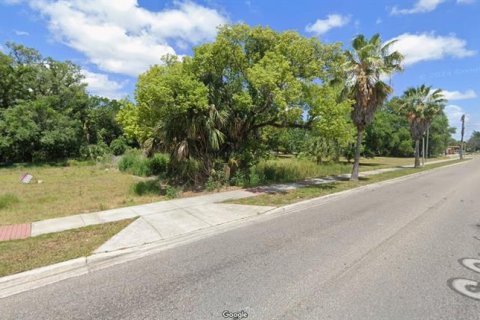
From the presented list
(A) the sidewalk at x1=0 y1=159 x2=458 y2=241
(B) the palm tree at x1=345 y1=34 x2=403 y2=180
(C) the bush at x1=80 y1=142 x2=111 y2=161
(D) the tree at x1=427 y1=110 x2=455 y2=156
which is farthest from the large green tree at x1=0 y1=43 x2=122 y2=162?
(D) the tree at x1=427 y1=110 x2=455 y2=156

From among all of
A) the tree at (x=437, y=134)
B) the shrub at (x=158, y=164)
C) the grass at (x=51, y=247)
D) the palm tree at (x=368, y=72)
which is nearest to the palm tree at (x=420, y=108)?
the palm tree at (x=368, y=72)

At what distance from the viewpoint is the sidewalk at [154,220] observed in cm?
645

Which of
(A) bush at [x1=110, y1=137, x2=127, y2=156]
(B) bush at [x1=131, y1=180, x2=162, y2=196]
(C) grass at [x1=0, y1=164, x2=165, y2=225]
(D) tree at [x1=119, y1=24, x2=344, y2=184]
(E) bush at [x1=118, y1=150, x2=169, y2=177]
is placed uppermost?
(D) tree at [x1=119, y1=24, x2=344, y2=184]

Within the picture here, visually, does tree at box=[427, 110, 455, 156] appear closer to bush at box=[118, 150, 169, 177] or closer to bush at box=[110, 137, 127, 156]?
bush at box=[110, 137, 127, 156]

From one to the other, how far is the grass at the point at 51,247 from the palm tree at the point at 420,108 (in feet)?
99.7

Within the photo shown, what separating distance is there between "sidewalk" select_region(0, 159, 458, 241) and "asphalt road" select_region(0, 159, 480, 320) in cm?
87

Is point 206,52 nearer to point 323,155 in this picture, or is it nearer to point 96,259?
point 96,259

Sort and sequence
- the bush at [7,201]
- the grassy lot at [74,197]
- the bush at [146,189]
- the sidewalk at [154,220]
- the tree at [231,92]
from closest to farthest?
the sidewalk at [154,220] → the grassy lot at [74,197] → the bush at [7,201] → the tree at [231,92] → the bush at [146,189]

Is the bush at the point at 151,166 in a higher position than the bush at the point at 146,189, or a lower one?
higher

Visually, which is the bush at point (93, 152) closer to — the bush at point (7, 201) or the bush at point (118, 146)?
the bush at point (118, 146)

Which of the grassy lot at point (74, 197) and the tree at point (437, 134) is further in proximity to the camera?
the tree at point (437, 134)

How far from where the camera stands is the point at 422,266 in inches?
194

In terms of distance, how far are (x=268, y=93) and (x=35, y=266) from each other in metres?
9.82

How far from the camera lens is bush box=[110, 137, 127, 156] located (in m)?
36.3
